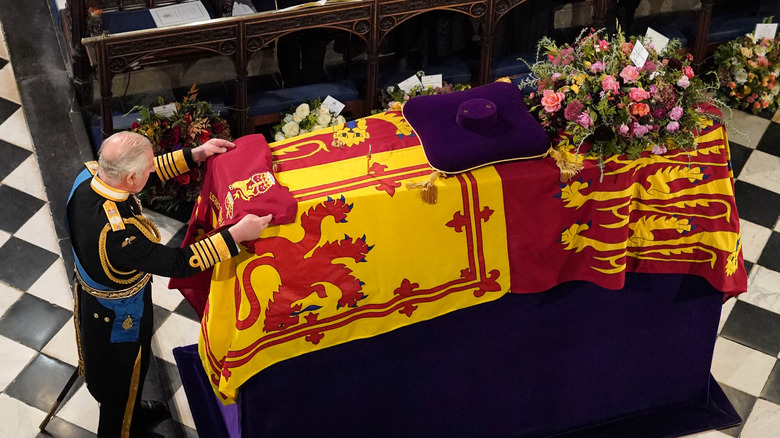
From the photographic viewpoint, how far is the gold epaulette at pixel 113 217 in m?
3.37

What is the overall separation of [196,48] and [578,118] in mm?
2331

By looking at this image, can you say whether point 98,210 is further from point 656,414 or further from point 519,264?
point 656,414

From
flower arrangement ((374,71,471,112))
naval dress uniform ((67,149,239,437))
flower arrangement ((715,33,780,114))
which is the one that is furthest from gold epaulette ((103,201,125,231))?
flower arrangement ((715,33,780,114))

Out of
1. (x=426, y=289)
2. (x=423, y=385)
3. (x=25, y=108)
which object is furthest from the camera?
(x=25, y=108)

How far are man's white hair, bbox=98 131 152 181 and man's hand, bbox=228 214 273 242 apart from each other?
406mm

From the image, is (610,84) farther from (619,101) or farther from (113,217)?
(113,217)

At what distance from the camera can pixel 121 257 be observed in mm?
3396

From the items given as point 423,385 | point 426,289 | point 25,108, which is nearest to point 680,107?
point 426,289

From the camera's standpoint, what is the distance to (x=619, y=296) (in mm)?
4051

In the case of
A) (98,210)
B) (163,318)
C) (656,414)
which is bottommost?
(656,414)

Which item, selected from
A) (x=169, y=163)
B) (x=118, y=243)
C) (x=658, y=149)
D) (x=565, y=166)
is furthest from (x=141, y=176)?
(x=658, y=149)

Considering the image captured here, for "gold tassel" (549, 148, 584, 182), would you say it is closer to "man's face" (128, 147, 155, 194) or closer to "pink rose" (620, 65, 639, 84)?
"pink rose" (620, 65, 639, 84)

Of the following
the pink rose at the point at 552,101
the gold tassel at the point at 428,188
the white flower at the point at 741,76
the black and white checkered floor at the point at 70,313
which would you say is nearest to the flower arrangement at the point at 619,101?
the pink rose at the point at 552,101

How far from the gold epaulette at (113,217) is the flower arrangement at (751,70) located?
13.7 feet
